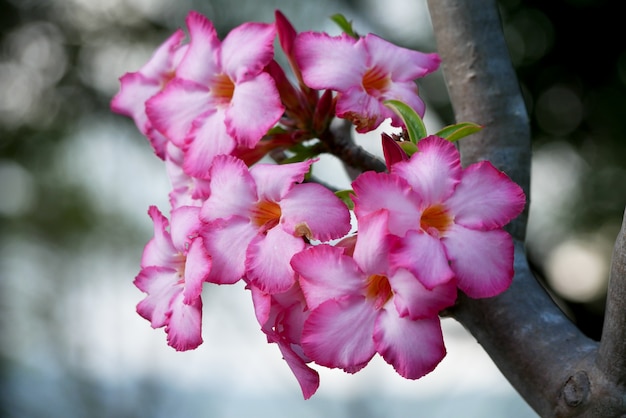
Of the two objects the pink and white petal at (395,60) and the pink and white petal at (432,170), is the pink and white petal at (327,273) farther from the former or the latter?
the pink and white petal at (395,60)

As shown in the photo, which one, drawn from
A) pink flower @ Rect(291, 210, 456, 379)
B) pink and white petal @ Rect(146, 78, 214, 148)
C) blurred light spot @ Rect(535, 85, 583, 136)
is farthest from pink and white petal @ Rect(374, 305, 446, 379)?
blurred light spot @ Rect(535, 85, 583, 136)

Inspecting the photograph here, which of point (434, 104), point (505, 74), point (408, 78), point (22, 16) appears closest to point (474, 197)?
point (408, 78)

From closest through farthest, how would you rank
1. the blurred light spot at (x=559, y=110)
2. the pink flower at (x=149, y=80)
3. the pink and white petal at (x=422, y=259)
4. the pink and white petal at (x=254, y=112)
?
the pink and white petal at (x=422, y=259) < the pink and white petal at (x=254, y=112) < the pink flower at (x=149, y=80) < the blurred light spot at (x=559, y=110)

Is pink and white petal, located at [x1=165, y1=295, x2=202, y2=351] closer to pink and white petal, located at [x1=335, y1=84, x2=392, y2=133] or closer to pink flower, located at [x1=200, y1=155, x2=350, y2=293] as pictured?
pink flower, located at [x1=200, y1=155, x2=350, y2=293]

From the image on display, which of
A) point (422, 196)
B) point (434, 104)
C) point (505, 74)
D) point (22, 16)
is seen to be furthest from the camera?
point (22, 16)

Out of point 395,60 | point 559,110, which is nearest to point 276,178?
point 395,60

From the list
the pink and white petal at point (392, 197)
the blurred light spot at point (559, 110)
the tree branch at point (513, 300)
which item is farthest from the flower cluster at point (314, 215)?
the blurred light spot at point (559, 110)

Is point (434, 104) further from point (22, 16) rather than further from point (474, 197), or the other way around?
point (22, 16)

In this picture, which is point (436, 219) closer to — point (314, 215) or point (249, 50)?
point (314, 215)
